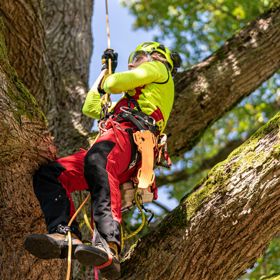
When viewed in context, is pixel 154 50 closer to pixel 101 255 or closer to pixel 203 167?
pixel 101 255

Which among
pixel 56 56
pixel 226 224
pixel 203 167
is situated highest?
pixel 56 56

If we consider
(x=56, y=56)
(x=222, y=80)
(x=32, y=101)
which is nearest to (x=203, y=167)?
(x=56, y=56)

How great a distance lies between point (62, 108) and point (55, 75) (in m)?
0.43

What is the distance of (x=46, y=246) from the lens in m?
3.40

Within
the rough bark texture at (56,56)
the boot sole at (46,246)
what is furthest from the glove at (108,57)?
the boot sole at (46,246)

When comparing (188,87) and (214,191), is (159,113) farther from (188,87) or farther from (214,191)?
(188,87)

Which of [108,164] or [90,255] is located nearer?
[90,255]

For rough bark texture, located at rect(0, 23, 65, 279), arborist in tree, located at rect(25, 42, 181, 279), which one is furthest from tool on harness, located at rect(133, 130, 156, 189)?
rough bark texture, located at rect(0, 23, 65, 279)

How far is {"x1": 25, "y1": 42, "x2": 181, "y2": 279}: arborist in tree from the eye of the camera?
11.3 ft

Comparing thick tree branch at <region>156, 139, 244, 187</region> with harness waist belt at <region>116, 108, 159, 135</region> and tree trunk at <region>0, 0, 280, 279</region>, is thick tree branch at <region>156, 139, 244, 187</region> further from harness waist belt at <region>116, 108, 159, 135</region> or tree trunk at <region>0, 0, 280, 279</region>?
harness waist belt at <region>116, 108, 159, 135</region>

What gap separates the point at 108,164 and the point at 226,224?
32.4 inches

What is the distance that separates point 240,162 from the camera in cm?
385

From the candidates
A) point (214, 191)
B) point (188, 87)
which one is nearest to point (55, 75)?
point (188, 87)

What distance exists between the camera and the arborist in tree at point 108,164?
3.46 m
